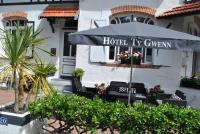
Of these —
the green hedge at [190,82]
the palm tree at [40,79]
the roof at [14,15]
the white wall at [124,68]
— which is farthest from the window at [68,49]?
the palm tree at [40,79]

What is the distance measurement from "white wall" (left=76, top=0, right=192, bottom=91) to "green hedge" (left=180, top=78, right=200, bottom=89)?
1.21ft

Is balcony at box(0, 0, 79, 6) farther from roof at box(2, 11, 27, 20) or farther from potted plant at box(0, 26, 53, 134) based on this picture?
potted plant at box(0, 26, 53, 134)

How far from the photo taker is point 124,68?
45.2 feet

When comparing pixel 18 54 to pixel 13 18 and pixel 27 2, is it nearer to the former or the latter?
pixel 27 2

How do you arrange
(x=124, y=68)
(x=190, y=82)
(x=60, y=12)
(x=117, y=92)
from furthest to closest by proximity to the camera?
1. (x=60, y=12)
2. (x=124, y=68)
3. (x=190, y=82)
4. (x=117, y=92)

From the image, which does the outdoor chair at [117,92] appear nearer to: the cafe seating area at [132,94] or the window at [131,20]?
the cafe seating area at [132,94]

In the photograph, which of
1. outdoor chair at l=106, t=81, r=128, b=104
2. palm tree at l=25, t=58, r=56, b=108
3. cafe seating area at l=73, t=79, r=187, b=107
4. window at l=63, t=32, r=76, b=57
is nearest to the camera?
palm tree at l=25, t=58, r=56, b=108

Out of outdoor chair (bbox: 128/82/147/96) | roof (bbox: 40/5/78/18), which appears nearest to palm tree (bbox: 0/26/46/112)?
outdoor chair (bbox: 128/82/147/96)

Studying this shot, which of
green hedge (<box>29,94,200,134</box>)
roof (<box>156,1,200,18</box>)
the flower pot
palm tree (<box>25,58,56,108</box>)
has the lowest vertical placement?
the flower pot

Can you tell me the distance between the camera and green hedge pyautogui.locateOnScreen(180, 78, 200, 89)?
40.5 ft

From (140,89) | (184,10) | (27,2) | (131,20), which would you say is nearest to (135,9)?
(131,20)

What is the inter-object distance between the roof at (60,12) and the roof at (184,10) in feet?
12.5

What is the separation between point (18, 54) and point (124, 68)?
24.5ft

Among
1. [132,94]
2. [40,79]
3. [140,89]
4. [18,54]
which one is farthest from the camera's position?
[140,89]
